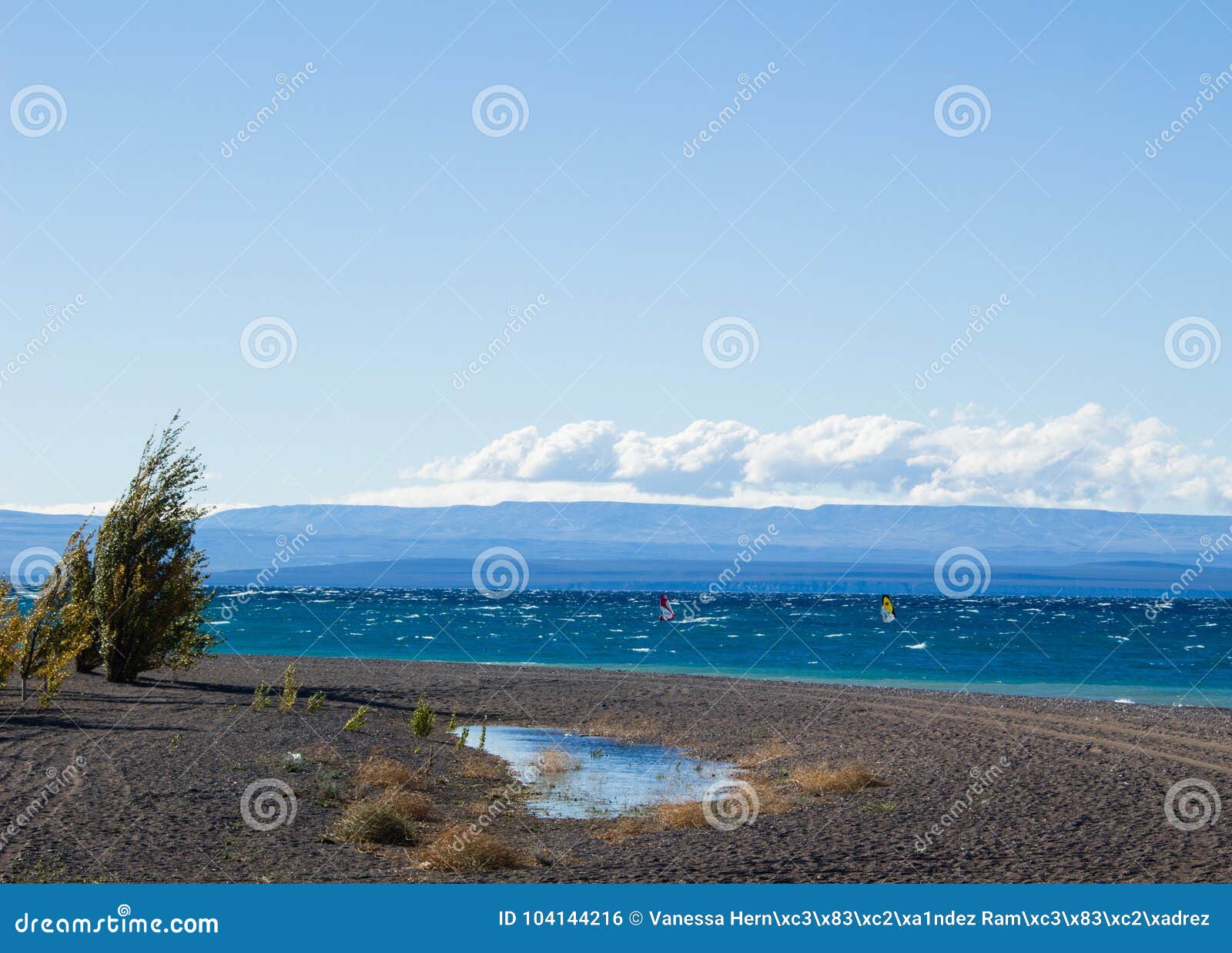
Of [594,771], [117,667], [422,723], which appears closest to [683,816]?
[594,771]

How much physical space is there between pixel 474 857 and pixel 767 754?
1488cm

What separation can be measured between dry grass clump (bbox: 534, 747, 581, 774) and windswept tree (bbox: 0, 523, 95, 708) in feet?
36.2

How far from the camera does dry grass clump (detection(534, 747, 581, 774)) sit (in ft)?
85.1

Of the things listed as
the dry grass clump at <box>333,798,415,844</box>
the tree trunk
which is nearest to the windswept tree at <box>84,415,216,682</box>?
the tree trunk

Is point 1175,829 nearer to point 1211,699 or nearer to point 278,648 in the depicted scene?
point 1211,699

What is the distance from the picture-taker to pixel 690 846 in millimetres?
16234

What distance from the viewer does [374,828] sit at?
16.4 m

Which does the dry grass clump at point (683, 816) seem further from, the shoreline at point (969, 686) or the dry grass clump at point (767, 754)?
the shoreline at point (969, 686)

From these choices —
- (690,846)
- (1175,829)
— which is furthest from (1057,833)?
(690,846)

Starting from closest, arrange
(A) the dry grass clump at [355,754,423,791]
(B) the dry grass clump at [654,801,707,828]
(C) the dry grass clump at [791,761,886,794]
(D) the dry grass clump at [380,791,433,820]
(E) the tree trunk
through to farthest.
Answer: (D) the dry grass clump at [380,791,433,820]
(B) the dry grass clump at [654,801,707,828]
(A) the dry grass clump at [355,754,423,791]
(C) the dry grass clump at [791,761,886,794]
(E) the tree trunk

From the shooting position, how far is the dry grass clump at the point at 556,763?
2595cm

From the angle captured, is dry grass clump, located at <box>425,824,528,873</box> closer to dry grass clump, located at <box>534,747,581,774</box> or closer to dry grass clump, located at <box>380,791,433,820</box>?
dry grass clump, located at <box>380,791,433,820</box>

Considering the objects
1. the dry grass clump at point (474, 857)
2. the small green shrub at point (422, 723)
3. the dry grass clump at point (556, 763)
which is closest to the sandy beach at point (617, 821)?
the dry grass clump at point (474, 857)

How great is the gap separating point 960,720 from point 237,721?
20.2 m
